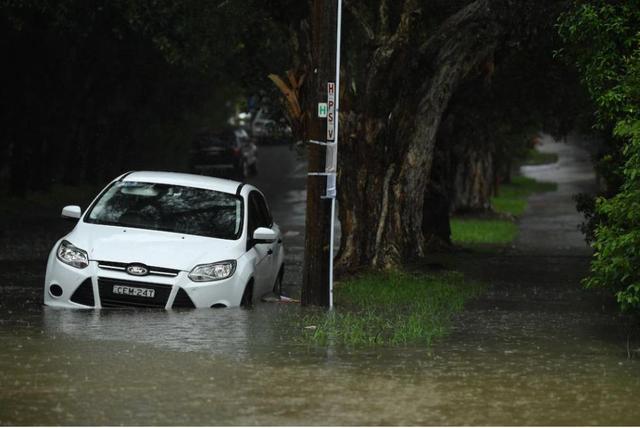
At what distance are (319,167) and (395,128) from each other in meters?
5.66

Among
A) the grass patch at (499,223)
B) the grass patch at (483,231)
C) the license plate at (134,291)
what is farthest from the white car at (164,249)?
the grass patch at (483,231)

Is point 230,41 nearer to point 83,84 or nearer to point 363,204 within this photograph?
point 363,204

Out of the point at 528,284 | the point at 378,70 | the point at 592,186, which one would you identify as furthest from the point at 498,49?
the point at 592,186

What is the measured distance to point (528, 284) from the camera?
21734mm

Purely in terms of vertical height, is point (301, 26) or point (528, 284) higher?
point (301, 26)

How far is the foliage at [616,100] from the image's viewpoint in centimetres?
1291

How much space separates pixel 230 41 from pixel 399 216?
6413 millimetres

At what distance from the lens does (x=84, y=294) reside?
15.3 m

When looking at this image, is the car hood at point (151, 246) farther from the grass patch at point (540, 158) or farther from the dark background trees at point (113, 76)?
the grass patch at point (540, 158)

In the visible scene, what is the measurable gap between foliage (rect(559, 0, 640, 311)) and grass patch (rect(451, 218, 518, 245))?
708 inches

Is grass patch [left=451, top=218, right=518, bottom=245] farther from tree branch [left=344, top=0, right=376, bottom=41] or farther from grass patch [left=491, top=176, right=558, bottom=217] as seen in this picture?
tree branch [left=344, top=0, right=376, bottom=41]

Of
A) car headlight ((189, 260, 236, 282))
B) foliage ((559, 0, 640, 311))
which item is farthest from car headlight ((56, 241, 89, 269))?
foliage ((559, 0, 640, 311))

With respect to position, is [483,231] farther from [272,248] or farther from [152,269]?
[152,269]

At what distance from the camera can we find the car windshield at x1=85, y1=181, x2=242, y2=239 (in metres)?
16.5
